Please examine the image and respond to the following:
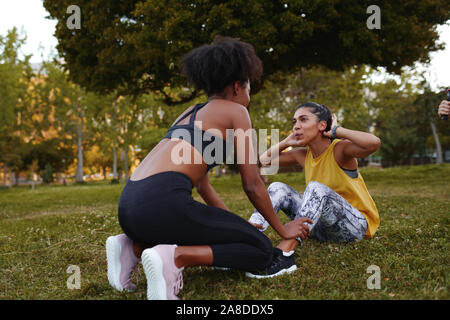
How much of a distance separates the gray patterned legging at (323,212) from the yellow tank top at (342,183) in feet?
0.37

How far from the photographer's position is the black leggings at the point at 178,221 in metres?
2.38

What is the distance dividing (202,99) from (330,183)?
1930 cm

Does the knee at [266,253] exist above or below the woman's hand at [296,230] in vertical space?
below

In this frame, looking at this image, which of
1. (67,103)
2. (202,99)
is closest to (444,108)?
(202,99)

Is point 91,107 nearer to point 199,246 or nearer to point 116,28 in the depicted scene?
point 116,28

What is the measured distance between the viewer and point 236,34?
11.4m

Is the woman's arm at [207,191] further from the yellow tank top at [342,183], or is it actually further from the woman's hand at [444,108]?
the woman's hand at [444,108]

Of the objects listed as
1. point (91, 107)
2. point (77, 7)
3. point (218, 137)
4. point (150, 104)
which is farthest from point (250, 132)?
point (91, 107)

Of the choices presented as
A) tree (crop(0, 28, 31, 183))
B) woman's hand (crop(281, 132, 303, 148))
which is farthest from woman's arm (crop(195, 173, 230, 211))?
tree (crop(0, 28, 31, 183))

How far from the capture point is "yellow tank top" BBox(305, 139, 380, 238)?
12.1 feet

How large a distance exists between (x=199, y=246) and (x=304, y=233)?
3.45 feet

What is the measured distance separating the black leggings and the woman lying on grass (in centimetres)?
94

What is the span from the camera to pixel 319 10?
11789 millimetres

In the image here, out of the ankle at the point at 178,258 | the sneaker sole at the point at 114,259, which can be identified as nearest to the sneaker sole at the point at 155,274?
the ankle at the point at 178,258
